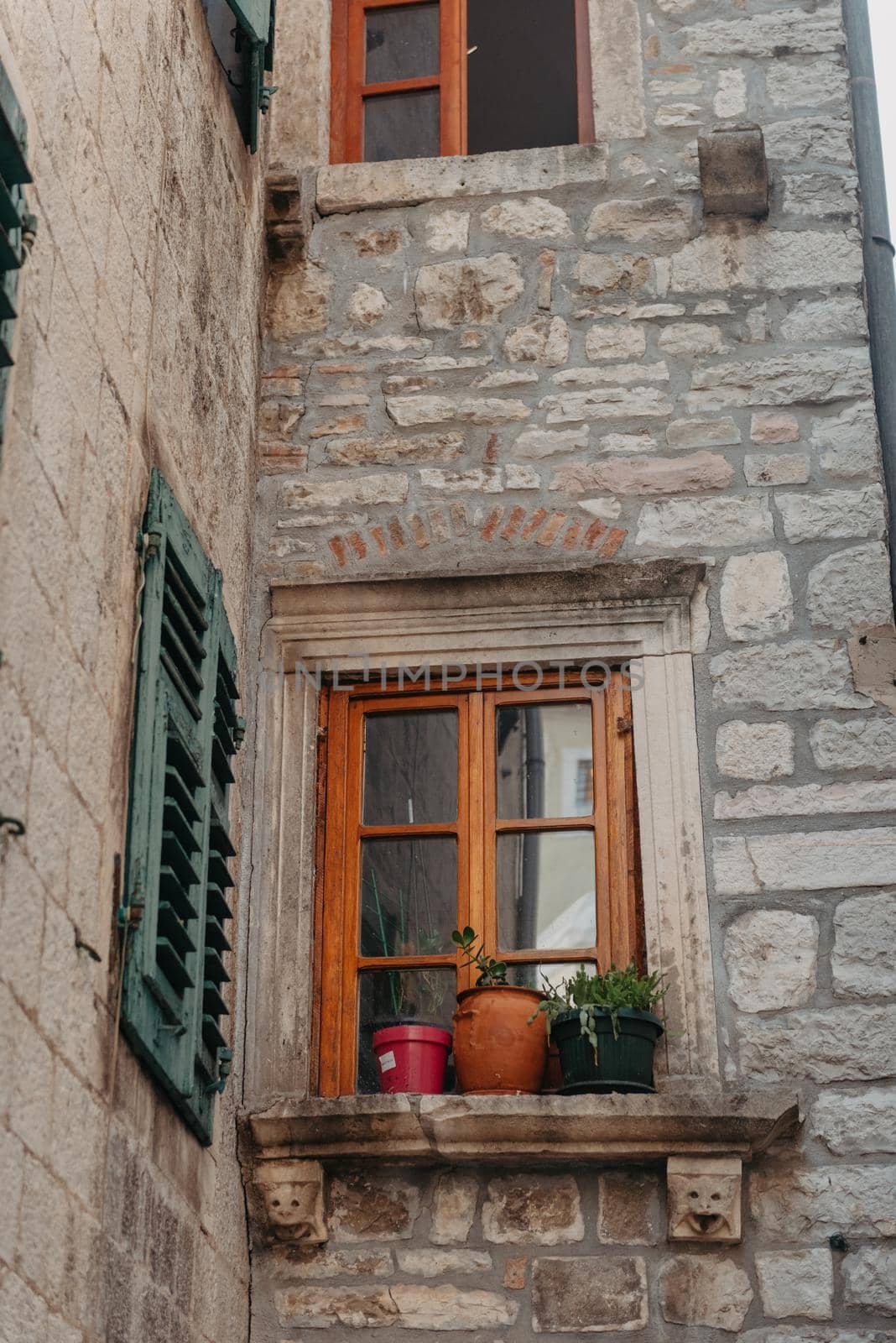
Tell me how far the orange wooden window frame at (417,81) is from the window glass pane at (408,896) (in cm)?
226

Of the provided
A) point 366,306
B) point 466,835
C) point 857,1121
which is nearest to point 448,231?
point 366,306

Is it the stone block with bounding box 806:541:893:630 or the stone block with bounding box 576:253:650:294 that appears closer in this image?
the stone block with bounding box 806:541:893:630

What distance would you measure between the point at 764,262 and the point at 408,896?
2059 millimetres

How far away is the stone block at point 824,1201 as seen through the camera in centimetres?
437

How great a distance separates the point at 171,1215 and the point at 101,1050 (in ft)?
1.99

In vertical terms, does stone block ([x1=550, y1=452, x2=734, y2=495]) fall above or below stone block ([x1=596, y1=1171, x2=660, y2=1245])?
above

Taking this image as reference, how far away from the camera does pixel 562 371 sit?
5418mm

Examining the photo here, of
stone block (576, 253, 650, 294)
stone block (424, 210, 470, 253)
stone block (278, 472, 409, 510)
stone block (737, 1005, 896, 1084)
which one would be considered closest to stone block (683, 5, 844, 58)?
stone block (576, 253, 650, 294)

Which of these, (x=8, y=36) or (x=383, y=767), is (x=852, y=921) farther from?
(x=8, y=36)

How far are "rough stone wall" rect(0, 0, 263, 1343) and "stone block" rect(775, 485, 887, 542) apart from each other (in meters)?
1.56

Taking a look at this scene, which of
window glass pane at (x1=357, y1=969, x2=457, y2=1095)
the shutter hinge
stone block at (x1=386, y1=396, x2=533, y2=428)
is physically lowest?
the shutter hinge

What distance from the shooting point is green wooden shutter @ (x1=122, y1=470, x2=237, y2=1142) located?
367 cm

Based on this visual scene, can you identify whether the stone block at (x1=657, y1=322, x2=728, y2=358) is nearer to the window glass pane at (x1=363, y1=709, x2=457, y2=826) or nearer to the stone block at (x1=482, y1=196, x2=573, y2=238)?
the stone block at (x1=482, y1=196, x2=573, y2=238)

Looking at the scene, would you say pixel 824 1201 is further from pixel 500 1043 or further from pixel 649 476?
pixel 649 476
